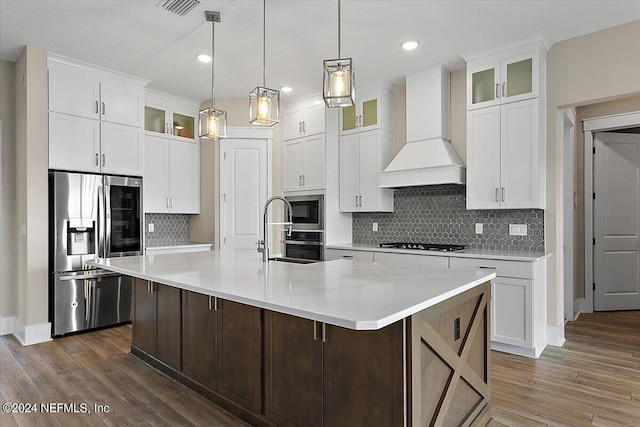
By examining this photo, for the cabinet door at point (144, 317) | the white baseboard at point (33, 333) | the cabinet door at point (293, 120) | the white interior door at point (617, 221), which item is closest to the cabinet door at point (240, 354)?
the cabinet door at point (144, 317)

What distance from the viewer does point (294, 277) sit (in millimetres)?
2266

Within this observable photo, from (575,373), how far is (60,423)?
3663 millimetres

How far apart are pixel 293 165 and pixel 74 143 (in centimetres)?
262

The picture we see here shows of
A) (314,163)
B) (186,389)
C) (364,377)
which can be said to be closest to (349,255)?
(314,163)

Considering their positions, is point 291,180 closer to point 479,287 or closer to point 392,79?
point 392,79

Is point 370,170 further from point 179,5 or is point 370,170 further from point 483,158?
point 179,5

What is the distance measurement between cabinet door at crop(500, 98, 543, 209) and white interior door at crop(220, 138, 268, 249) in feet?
10.2

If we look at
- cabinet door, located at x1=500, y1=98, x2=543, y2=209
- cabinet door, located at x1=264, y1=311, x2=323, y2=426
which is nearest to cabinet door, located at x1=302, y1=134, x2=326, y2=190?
cabinet door, located at x1=500, y1=98, x2=543, y2=209

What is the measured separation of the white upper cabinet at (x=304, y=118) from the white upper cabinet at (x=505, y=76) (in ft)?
6.33

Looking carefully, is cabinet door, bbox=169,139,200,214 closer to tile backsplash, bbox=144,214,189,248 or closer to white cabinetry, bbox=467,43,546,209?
tile backsplash, bbox=144,214,189,248

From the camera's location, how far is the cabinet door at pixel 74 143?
13.2 feet

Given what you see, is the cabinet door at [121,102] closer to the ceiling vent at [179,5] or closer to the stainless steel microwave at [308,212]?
the ceiling vent at [179,5]

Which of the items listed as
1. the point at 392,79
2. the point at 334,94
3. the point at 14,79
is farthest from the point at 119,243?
the point at 392,79

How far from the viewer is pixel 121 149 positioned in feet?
15.1
